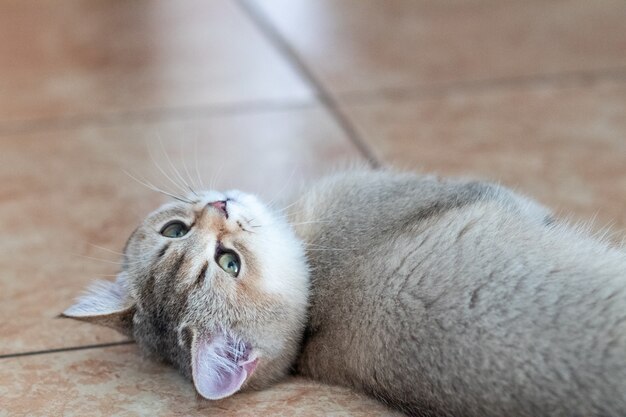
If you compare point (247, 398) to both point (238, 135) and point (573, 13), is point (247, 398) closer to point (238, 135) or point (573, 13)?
point (238, 135)

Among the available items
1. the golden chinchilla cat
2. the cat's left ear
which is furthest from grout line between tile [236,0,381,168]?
the cat's left ear

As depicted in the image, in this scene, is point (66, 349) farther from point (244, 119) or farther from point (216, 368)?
point (244, 119)

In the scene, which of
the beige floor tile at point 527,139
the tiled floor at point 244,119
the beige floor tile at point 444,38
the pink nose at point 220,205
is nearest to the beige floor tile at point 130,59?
the tiled floor at point 244,119

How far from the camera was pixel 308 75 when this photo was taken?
3018 millimetres

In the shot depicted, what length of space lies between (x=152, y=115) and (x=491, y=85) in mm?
1131

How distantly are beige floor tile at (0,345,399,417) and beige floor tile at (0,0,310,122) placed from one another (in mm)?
1342

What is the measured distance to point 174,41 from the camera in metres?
3.40

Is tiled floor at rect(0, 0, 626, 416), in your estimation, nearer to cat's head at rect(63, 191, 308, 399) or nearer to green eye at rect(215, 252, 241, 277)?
cat's head at rect(63, 191, 308, 399)

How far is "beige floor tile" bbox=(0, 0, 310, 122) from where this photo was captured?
290cm

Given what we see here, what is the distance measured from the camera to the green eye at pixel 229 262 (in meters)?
1.59

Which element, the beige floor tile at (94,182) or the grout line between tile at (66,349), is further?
the beige floor tile at (94,182)

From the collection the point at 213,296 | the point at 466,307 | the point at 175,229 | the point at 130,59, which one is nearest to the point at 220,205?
the point at 175,229

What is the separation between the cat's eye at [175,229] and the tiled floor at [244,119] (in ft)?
0.86

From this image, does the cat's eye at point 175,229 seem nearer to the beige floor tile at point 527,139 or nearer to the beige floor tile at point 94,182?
the beige floor tile at point 94,182
